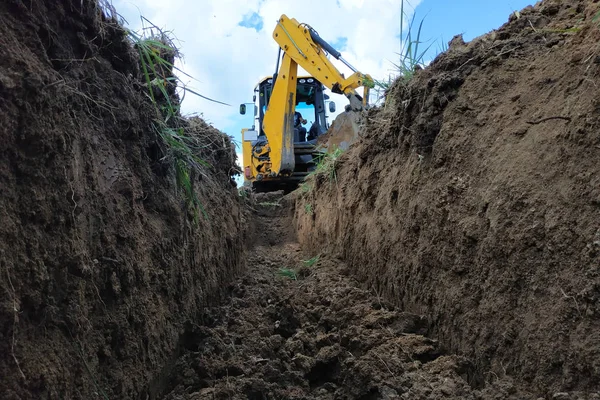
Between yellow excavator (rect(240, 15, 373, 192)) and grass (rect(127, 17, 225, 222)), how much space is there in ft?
14.5

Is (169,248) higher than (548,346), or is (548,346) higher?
(169,248)

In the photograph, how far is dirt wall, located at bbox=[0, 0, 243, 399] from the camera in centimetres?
145

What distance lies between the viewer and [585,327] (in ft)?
5.42

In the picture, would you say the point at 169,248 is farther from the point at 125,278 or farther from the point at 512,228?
the point at 512,228

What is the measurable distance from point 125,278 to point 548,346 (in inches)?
64.3

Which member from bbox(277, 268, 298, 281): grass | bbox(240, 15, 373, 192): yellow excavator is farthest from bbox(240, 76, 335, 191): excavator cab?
bbox(277, 268, 298, 281): grass

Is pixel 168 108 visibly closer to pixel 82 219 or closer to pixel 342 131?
pixel 82 219

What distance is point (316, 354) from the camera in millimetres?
2631

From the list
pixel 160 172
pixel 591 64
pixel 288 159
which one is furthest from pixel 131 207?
pixel 288 159

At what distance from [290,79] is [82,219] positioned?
7.79 meters

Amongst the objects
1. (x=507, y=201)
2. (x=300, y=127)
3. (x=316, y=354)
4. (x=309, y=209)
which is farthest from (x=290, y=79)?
(x=507, y=201)

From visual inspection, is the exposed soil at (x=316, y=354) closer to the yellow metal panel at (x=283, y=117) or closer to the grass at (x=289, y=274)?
the grass at (x=289, y=274)

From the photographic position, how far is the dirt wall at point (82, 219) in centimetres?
145

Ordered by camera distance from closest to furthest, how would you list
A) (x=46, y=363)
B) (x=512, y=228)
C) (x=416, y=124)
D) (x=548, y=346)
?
1. (x=46, y=363)
2. (x=548, y=346)
3. (x=512, y=228)
4. (x=416, y=124)
